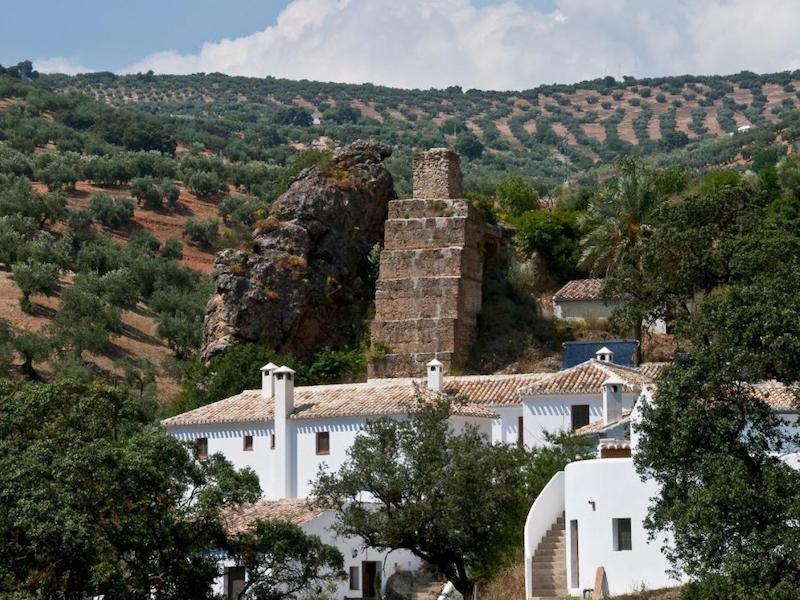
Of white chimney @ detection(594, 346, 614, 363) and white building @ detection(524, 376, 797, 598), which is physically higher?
white chimney @ detection(594, 346, 614, 363)

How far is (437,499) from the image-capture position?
39.9 m

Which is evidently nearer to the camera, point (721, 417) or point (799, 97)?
point (721, 417)

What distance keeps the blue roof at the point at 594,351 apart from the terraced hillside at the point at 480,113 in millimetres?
78752

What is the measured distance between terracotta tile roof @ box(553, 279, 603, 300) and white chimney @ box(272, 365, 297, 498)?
1332 cm

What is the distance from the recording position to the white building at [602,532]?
1426 inches

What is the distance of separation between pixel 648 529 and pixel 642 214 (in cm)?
2638

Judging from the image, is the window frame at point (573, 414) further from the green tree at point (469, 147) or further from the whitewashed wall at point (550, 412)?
the green tree at point (469, 147)

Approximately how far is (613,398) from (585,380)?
2.42m

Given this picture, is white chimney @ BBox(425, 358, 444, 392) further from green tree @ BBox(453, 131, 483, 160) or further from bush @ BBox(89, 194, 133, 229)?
green tree @ BBox(453, 131, 483, 160)

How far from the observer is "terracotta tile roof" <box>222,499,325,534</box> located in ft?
140

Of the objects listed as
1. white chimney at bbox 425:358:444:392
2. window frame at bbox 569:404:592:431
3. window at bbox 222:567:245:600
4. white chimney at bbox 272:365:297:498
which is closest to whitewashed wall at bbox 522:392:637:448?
window frame at bbox 569:404:592:431

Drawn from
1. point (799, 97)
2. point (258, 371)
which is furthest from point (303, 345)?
point (799, 97)

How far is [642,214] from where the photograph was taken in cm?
5997

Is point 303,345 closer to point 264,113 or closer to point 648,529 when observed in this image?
point 648,529
